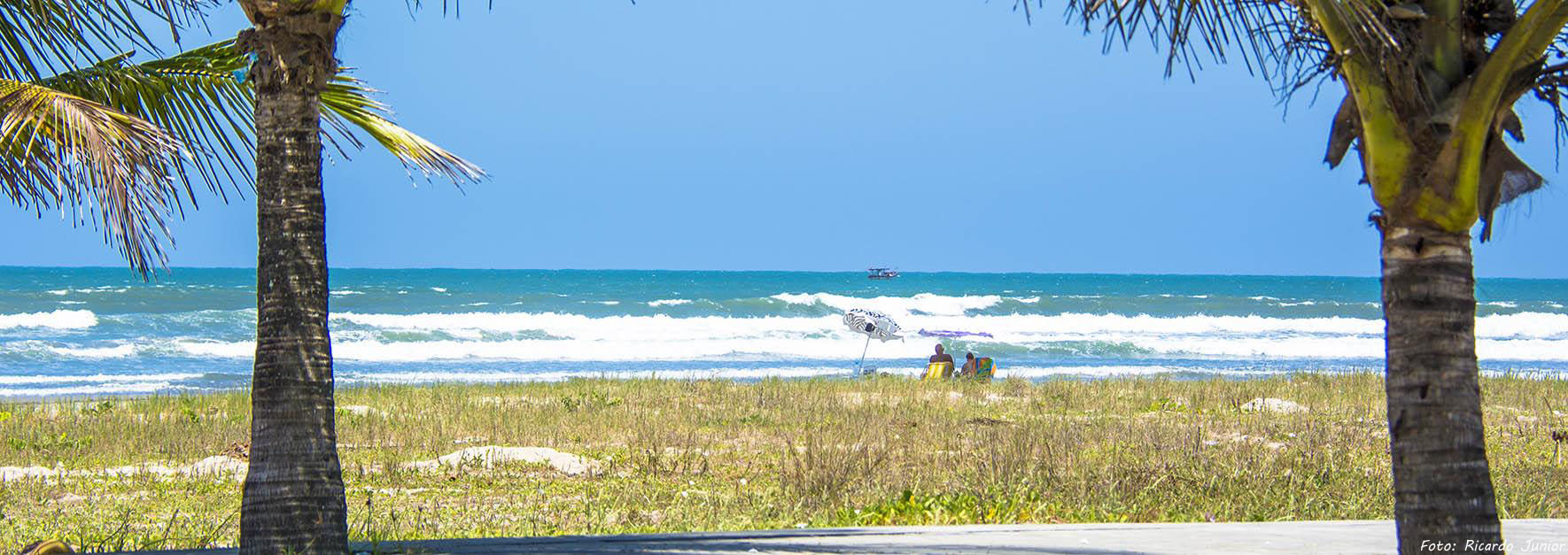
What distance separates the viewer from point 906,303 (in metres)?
58.7

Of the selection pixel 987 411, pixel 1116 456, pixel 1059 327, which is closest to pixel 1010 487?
pixel 1116 456

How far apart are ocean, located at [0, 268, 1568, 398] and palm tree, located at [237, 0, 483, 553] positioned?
688 inches

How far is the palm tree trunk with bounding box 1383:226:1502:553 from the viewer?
3029 millimetres

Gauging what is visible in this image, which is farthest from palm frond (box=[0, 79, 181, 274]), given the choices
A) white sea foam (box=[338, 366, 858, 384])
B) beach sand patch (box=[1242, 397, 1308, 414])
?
white sea foam (box=[338, 366, 858, 384])

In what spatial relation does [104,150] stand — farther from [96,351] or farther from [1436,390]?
[96,351]

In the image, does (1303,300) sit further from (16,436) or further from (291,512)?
(291,512)

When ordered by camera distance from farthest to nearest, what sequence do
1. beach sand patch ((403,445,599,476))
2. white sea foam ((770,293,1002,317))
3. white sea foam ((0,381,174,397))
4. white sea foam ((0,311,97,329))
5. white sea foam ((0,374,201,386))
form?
1. white sea foam ((770,293,1002,317))
2. white sea foam ((0,311,97,329))
3. white sea foam ((0,374,201,386))
4. white sea foam ((0,381,174,397))
5. beach sand patch ((403,445,599,476))

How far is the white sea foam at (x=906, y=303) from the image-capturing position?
168ft

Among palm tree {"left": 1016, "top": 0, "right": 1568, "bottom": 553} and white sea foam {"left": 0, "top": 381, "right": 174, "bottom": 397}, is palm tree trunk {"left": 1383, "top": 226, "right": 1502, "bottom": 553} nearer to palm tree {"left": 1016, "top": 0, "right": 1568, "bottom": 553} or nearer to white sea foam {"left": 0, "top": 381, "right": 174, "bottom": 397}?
palm tree {"left": 1016, "top": 0, "right": 1568, "bottom": 553}

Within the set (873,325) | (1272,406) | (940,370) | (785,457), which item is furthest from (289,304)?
(873,325)

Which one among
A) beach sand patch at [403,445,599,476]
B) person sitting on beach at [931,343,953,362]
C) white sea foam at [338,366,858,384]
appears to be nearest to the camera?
beach sand patch at [403,445,599,476]

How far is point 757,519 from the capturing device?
22.0 feet

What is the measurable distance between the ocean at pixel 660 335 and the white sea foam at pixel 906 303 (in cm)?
19

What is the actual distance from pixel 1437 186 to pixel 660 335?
124ft
